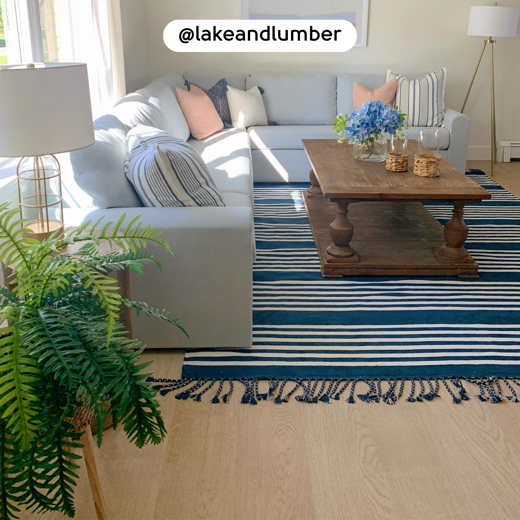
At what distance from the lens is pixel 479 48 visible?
5.38 m

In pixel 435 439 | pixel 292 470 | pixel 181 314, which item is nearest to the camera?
pixel 292 470

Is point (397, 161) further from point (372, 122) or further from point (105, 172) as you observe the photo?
A: point (105, 172)

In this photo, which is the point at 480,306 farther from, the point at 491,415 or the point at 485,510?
the point at 485,510

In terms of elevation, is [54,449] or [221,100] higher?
[221,100]

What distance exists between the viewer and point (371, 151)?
11.5 ft

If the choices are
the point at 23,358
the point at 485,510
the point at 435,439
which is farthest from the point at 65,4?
the point at 485,510

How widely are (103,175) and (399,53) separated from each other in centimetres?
406

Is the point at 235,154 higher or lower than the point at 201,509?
higher

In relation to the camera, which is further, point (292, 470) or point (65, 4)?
point (65, 4)

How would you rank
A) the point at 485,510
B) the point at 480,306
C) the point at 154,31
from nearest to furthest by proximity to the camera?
the point at 485,510 < the point at 480,306 < the point at 154,31

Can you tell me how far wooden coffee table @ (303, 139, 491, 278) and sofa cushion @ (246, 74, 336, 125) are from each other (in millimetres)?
1638

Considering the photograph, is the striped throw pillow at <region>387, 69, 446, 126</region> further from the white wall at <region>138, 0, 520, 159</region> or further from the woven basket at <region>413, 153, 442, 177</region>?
Answer: the woven basket at <region>413, 153, 442, 177</region>

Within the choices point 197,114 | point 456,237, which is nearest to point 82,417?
point 456,237

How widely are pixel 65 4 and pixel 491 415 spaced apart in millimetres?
2932
